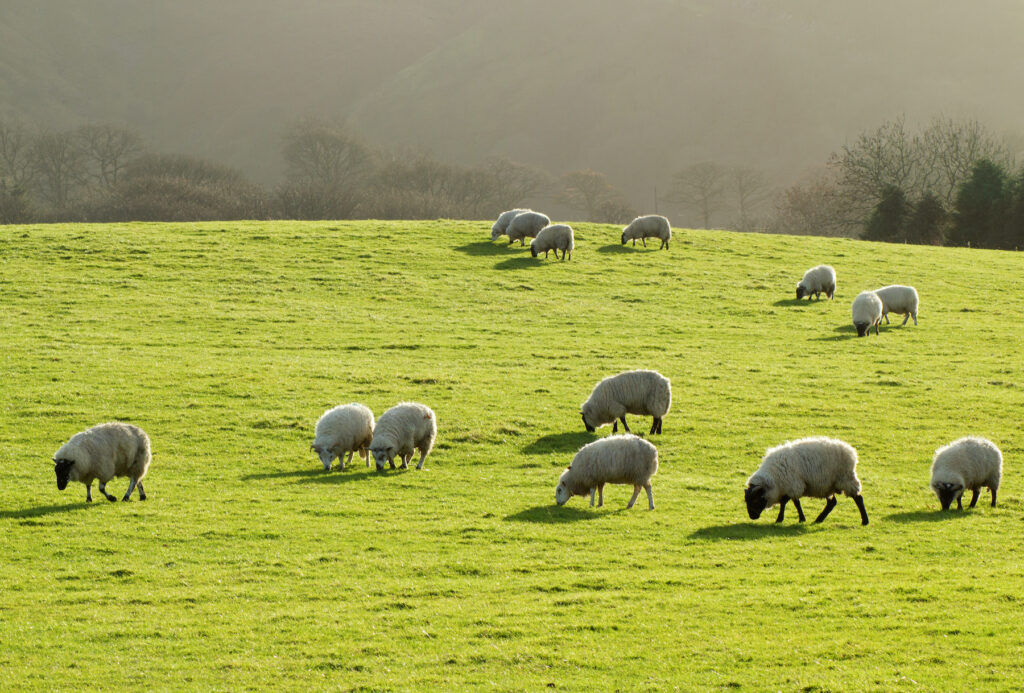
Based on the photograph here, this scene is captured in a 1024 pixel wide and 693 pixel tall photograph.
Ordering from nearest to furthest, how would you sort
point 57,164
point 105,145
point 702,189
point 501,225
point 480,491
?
point 480,491
point 501,225
point 57,164
point 105,145
point 702,189

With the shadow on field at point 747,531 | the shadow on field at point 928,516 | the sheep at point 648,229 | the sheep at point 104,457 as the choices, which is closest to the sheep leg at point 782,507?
the shadow on field at point 747,531

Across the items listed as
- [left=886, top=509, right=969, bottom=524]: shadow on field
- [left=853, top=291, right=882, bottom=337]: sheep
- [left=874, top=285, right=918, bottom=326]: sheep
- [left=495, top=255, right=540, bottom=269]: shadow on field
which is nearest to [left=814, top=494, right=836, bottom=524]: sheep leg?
[left=886, top=509, right=969, bottom=524]: shadow on field

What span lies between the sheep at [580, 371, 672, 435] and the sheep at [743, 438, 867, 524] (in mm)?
5934

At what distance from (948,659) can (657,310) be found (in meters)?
26.4

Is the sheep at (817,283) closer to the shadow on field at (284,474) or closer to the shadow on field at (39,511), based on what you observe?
the shadow on field at (284,474)

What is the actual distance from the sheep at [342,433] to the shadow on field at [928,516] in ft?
31.9

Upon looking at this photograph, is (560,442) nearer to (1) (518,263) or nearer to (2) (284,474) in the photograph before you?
(2) (284,474)

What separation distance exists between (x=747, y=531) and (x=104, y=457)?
10.6 m

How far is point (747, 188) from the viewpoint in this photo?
480ft

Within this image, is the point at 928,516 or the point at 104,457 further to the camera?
the point at 104,457

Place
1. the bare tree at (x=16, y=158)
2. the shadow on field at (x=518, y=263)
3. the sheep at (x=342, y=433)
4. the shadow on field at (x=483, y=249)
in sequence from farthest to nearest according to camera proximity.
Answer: the bare tree at (x=16, y=158) → the shadow on field at (x=483, y=249) → the shadow on field at (x=518, y=263) → the sheep at (x=342, y=433)

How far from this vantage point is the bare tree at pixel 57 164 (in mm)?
123912

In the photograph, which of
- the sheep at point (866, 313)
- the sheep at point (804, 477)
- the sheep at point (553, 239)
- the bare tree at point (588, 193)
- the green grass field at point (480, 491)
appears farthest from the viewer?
the bare tree at point (588, 193)

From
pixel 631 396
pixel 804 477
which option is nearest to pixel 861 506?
pixel 804 477
